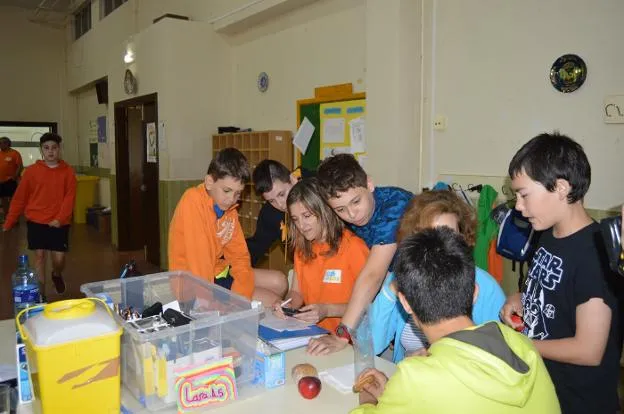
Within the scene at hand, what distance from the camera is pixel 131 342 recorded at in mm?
1405

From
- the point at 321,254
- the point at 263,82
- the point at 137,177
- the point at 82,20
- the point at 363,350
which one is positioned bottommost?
the point at 363,350

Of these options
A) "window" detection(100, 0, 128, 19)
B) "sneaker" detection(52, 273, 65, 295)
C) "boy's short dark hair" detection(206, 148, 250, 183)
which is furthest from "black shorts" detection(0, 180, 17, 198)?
"boy's short dark hair" detection(206, 148, 250, 183)

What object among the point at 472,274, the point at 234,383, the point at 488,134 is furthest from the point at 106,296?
the point at 488,134

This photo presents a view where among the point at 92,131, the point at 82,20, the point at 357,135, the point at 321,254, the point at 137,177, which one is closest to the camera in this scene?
the point at 321,254

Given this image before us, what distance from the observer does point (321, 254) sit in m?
2.39

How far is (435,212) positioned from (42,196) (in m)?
4.20

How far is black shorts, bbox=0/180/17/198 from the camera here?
955 centimetres

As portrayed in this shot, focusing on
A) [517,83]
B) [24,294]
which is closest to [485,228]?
[517,83]

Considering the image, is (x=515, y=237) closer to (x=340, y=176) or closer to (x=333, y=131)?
(x=340, y=176)

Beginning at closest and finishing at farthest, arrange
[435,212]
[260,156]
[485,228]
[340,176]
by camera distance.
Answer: [435,212] < [340,176] < [485,228] < [260,156]

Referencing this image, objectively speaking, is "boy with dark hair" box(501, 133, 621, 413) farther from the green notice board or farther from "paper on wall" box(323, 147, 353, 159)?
the green notice board

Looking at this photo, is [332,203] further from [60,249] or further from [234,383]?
[60,249]

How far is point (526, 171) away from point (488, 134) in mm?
1862

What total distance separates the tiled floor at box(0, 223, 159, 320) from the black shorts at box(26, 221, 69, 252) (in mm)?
498
